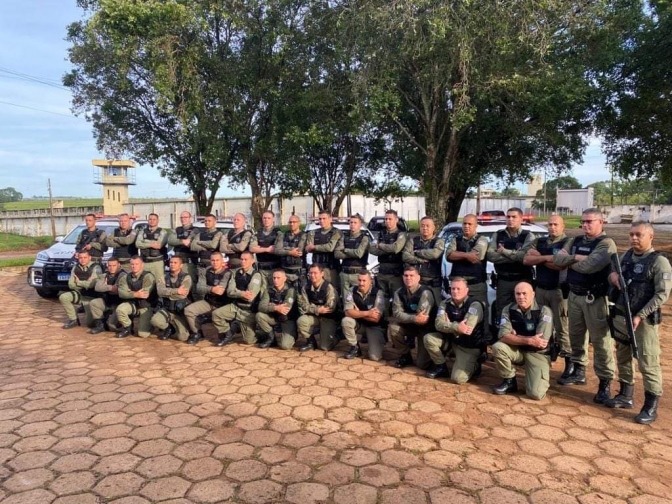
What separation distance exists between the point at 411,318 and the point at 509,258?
1365 mm

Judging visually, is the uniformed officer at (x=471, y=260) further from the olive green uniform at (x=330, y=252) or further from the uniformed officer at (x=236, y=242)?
the uniformed officer at (x=236, y=242)

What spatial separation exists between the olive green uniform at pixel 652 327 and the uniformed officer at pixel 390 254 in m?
2.93

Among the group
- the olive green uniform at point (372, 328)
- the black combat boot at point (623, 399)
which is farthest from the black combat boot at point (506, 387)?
the olive green uniform at point (372, 328)

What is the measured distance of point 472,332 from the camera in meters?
5.27

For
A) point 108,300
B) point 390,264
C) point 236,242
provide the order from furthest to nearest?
point 236,242 → point 108,300 → point 390,264

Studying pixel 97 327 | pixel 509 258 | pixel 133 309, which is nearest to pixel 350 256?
pixel 509 258

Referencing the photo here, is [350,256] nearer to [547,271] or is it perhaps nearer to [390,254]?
[390,254]

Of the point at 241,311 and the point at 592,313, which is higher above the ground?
the point at 592,313

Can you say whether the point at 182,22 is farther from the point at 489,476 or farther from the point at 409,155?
the point at 489,476

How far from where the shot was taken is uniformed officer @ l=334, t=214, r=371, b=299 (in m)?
7.05

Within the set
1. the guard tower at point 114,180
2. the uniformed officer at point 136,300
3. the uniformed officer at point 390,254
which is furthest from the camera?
the guard tower at point 114,180

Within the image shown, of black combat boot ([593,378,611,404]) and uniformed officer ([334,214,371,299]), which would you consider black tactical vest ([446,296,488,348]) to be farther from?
uniformed officer ([334,214,371,299])

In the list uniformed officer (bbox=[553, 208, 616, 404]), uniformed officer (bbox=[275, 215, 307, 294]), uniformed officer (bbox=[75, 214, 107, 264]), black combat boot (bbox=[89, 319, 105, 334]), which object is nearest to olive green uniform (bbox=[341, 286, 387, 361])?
uniformed officer (bbox=[275, 215, 307, 294])

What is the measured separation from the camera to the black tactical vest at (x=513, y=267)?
5867 millimetres
